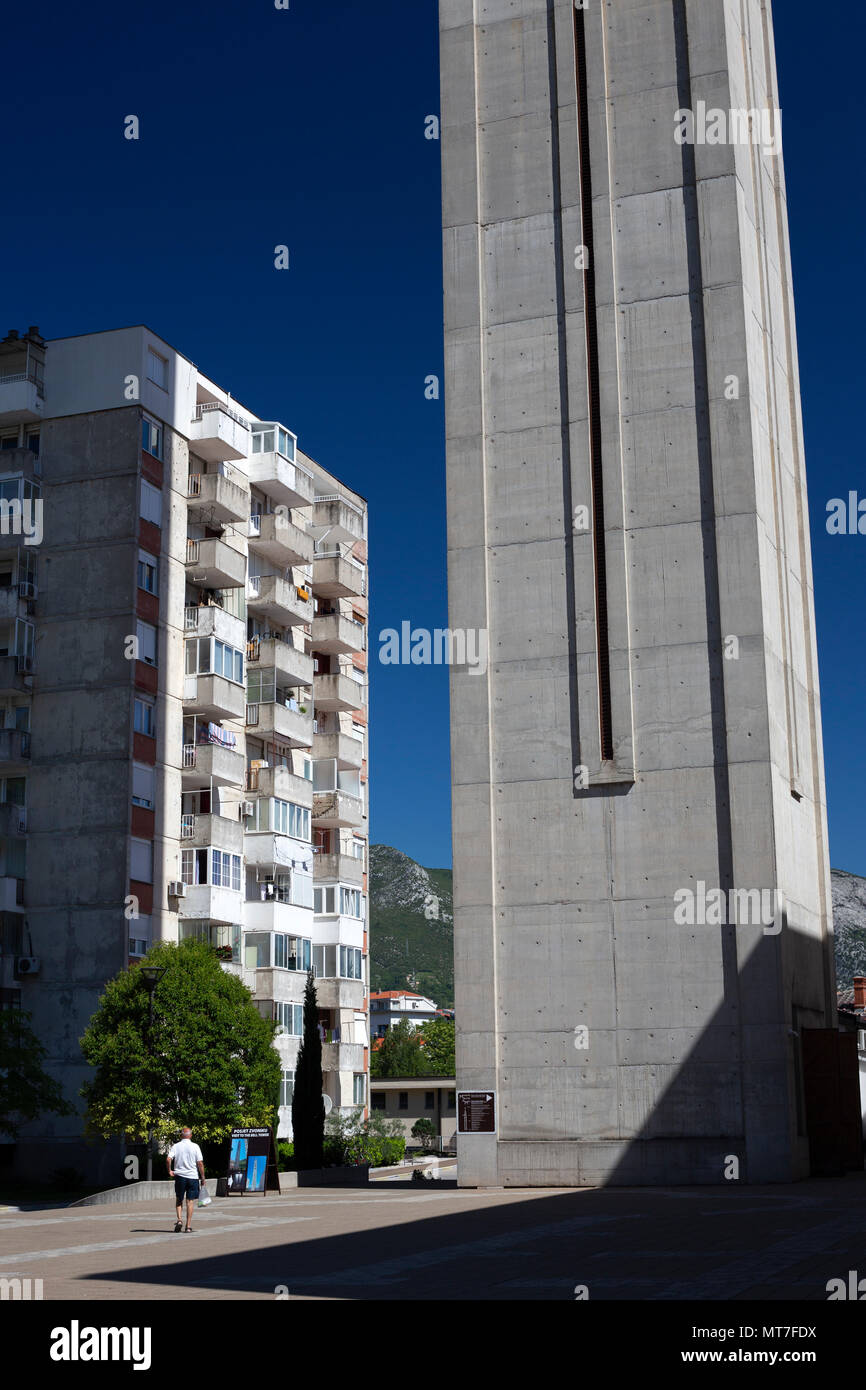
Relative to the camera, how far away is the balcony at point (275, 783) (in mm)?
63344

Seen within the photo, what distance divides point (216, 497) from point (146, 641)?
7.26 metres

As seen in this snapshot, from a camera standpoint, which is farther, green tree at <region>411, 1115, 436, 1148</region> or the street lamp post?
green tree at <region>411, 1115, 436, 1148</region>

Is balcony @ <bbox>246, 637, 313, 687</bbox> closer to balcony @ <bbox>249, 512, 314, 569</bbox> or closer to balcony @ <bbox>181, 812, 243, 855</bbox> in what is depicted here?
balcony @ <bbox>249, 512, 314, 569</bbox>

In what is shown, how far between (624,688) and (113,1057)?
61.8ft

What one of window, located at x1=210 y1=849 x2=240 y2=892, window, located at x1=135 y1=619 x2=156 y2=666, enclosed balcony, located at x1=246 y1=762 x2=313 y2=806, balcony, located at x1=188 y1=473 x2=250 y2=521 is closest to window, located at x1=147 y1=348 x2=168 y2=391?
balcony, located at x1=188 y1=473 x2=250 y2=521

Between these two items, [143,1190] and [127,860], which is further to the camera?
[127,860]

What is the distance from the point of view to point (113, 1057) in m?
43.4

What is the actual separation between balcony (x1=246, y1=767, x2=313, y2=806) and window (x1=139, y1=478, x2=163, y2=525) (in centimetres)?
1164

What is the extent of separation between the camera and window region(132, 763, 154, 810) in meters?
55.6

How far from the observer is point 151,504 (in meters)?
58.4

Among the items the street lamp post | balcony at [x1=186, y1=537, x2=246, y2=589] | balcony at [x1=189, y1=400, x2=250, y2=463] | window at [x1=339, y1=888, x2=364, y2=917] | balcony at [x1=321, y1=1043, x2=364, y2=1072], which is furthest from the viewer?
window at [x1=339, y1=888, x2=364, y2=917]

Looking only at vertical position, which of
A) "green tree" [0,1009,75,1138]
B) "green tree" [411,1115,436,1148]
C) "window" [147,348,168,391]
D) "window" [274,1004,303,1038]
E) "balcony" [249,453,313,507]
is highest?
"window" [147,348,168,391]

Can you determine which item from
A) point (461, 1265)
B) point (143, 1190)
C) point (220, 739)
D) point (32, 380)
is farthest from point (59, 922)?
point (461, 1265)

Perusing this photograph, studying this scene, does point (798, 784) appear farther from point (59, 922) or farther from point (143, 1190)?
point (59, 922)
